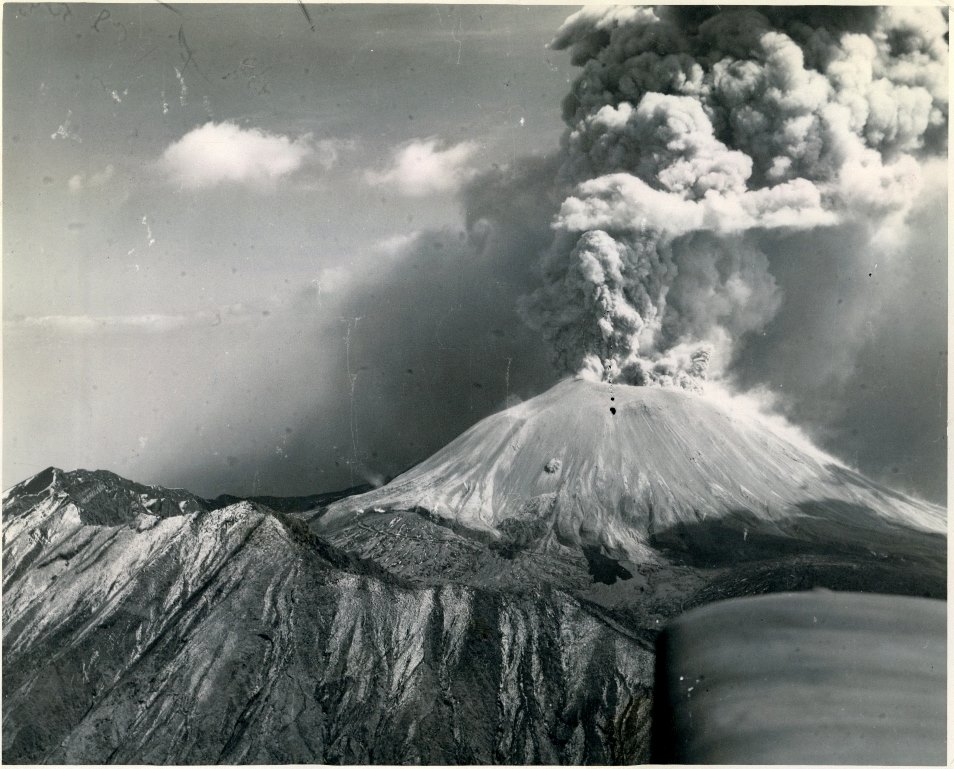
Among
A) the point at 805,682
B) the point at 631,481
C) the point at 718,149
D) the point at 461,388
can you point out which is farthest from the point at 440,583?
the point at 718,149

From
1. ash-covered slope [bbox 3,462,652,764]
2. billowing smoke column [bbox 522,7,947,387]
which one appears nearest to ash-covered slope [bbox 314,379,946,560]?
billowing smoke column [bbox 522,7,947,387]

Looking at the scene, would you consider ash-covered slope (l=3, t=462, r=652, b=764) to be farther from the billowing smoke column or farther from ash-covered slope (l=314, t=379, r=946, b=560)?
the billowing smoke column

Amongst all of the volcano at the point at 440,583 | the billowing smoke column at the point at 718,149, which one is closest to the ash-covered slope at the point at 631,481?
the volcano at the point at 440,583

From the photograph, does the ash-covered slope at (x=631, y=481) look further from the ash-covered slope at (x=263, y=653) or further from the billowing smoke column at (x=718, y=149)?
the ash-covered slope at (x=263, y=653)

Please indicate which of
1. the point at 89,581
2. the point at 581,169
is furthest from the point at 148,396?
the point at 581,169

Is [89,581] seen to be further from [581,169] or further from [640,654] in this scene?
[581,169]

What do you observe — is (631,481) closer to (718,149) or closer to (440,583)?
(440,583)
